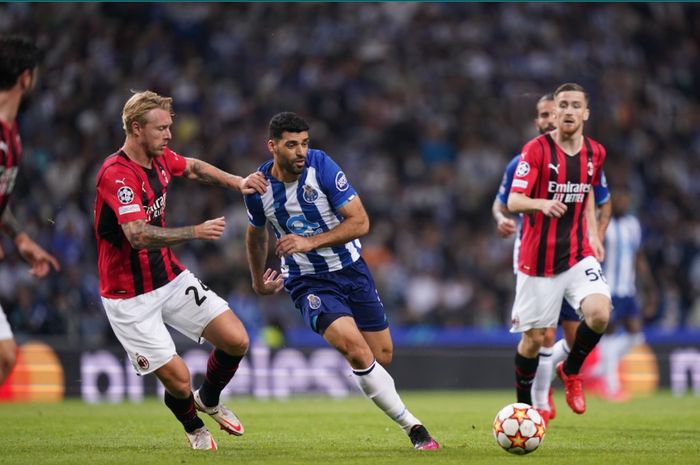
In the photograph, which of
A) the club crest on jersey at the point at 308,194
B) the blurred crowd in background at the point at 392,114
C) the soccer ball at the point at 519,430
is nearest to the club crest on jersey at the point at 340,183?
the club crest on jersey at the point at 308,194

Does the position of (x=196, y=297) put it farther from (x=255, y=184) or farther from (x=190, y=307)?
(x=255, y=184)

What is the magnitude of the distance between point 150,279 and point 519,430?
2.74 metres

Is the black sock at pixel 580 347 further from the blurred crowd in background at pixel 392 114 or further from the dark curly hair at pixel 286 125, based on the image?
the blurred crowd in background at pixel 392 114

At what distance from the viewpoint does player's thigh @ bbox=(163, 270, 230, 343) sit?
8.00 metres

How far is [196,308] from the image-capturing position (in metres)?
8.00

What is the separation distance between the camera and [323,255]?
8.28m

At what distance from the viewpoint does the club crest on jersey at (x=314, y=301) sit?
801 cm

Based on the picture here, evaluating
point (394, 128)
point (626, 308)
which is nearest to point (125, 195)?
point (626, 308)

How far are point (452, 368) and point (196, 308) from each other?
28.0ft

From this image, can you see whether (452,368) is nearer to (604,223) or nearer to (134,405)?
(134,405)

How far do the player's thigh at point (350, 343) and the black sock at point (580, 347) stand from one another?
2199mm

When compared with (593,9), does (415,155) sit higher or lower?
lower

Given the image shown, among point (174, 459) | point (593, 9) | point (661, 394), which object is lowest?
point (661, 394)

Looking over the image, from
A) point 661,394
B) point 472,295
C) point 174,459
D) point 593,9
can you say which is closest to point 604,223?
point 174,459
